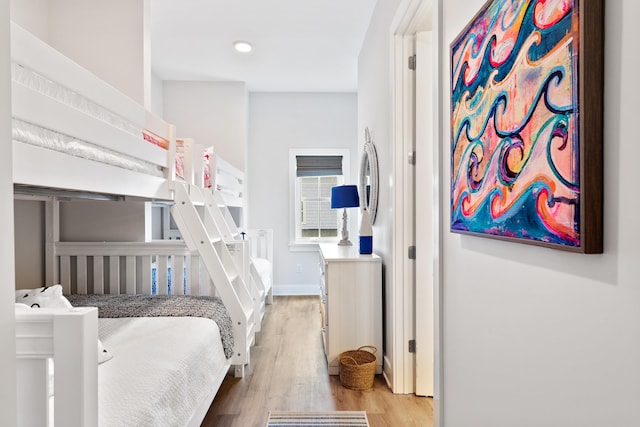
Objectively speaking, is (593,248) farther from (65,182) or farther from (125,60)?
(125,60)

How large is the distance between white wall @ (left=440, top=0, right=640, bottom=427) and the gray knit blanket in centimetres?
134

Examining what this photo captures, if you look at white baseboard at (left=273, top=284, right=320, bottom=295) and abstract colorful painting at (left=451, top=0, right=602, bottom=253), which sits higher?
abstract colorful painting at (left=451, top=0, right=602, bottom=253)

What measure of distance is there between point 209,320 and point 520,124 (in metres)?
1.77

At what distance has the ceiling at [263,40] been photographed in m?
3.22

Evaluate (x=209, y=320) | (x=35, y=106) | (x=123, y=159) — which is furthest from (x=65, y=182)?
(x=209, y=320)

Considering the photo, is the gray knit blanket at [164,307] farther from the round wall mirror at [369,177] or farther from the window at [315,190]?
the window at [315,190]

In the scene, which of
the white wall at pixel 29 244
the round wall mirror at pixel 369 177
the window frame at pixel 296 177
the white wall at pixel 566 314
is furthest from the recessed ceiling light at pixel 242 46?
the white wall at pixel 566 314

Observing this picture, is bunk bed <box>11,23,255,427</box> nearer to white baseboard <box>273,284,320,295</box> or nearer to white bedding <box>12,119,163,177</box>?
white bedding <box>12,119,163,177</box>

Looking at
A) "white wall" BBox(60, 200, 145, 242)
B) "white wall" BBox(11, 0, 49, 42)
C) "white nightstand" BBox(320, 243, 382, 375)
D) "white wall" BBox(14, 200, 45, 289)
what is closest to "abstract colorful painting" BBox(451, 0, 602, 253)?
"white nightstand" BBox(320, 243, 382, 375)

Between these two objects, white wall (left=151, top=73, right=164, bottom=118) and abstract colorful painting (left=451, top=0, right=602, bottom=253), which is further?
white wall (left=151, top=73, right=164, bottom=118)

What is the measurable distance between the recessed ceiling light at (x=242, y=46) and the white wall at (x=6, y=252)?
343 cm

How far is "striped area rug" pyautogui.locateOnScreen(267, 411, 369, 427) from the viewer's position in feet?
6.93

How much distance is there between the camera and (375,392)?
2.51m

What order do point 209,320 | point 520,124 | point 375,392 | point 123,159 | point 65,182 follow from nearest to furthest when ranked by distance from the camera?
point 520,124
point 65,182
point 123,159
point 209,320
point 375,392
